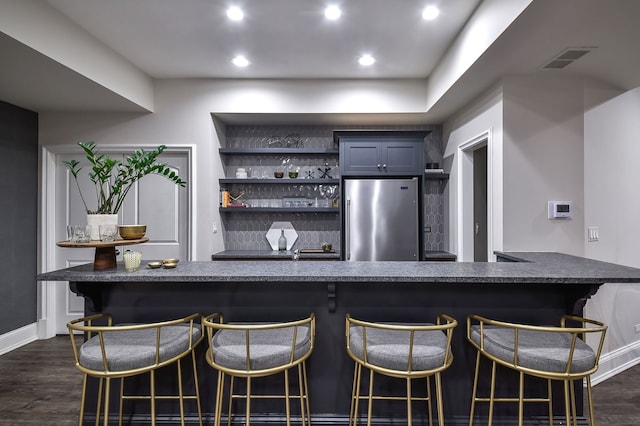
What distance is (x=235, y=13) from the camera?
8.18 feet

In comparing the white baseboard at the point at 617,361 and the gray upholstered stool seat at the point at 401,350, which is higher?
the gray upholstered stool seat at the point at 401,350

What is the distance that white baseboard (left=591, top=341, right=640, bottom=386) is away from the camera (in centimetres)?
279

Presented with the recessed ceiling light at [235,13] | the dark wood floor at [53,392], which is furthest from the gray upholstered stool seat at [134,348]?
the recessed ceiling light at [235,13]

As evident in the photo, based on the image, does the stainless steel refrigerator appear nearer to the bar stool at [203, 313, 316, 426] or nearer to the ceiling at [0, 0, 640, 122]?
the ceiling at [0, 0, 640, 122]

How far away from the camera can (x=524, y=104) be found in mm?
2787

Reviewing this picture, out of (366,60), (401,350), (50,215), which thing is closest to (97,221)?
(401,350)

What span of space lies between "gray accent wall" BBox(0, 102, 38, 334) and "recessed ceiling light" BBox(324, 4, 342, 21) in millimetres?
3231

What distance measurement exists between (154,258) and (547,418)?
374 centimetres

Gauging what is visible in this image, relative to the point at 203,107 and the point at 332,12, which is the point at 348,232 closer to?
the point at 203,107

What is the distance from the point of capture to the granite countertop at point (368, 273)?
1.75 m

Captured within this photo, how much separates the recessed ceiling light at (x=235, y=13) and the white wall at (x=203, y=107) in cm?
117

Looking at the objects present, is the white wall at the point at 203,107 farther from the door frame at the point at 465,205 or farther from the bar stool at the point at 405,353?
the bar stool at the point at 405,353

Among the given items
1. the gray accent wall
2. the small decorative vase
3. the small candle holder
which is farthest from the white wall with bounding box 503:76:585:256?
the gray accent wall

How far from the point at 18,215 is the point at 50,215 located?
0.93 feet
